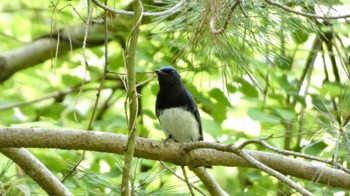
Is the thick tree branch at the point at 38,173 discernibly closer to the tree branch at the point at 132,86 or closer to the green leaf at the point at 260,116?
the tree branch at the point at 132,86

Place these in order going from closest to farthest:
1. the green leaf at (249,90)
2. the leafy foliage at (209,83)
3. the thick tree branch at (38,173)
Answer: the leafy foliage at (209,83), the thick tree branch at (38,173), the green leaf at (249,90)

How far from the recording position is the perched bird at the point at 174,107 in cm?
450

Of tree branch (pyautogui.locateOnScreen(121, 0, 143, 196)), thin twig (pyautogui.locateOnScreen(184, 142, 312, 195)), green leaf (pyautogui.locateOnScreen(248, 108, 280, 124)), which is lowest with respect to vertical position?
green leaf (pyautogui.locateOnScreen(248, 108, 280, 124))

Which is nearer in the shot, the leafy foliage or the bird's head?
the leafy foliage

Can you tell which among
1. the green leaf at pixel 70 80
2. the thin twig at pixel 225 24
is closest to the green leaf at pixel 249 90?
the green leaf at pixel 70 80

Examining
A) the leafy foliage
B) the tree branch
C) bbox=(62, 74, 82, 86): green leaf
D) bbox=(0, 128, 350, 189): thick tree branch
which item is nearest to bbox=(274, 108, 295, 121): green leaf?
the leafy foliage

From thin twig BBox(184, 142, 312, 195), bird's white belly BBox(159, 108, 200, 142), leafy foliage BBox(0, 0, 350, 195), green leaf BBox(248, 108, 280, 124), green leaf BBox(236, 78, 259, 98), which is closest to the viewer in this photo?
thin twig BBox(184, 142, 312, 195)

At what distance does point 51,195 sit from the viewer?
330 cm

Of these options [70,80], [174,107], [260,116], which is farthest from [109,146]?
[70,80]

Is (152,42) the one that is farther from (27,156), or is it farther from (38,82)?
(27,156)

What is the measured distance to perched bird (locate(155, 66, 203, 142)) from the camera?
4496 millimetres

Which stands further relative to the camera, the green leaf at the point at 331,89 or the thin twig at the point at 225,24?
the green leaf at the point at 331,89

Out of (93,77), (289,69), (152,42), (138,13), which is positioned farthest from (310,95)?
(138,13)

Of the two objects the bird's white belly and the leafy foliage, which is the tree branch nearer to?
the leafy foliage
